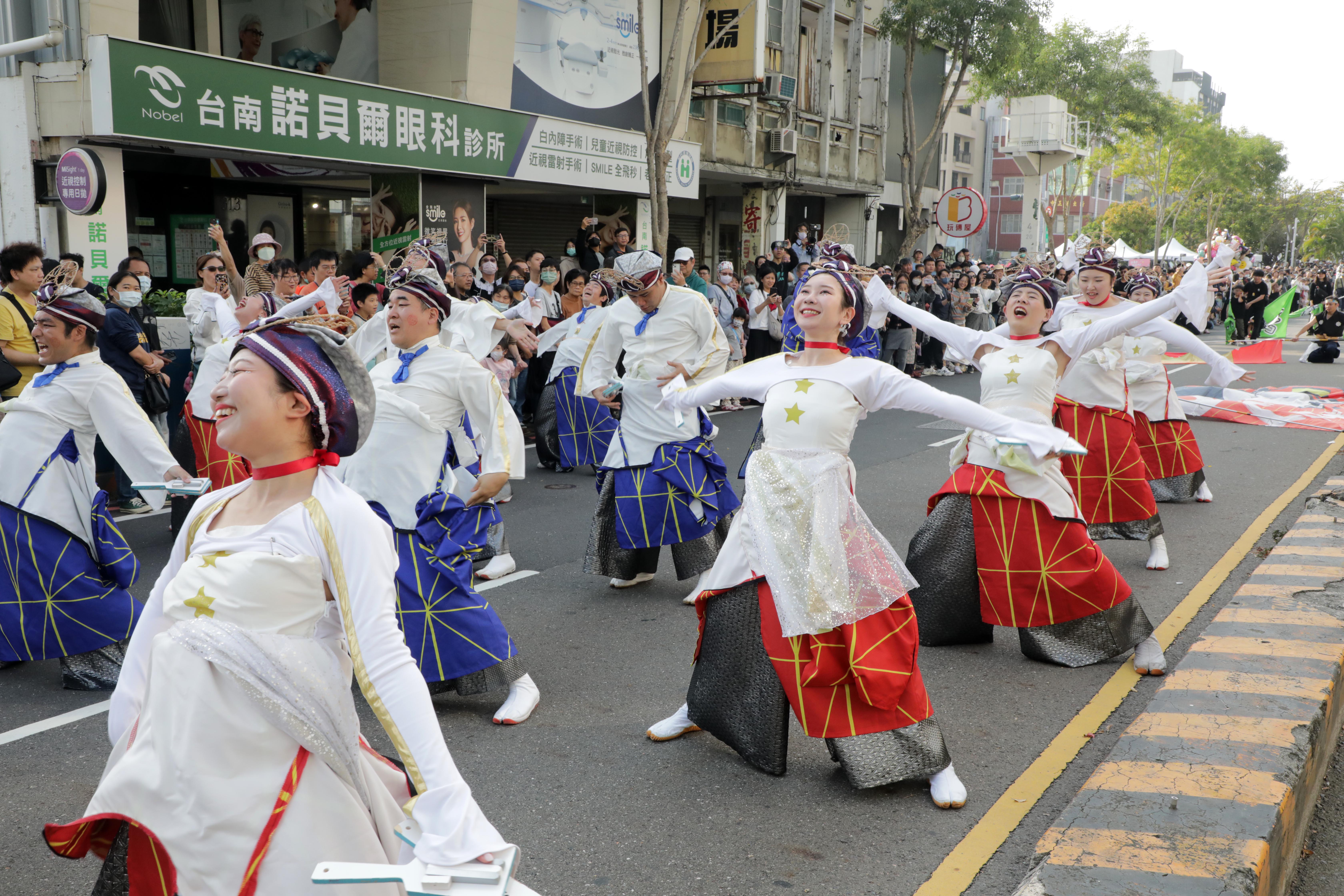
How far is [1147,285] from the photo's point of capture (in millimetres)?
8422

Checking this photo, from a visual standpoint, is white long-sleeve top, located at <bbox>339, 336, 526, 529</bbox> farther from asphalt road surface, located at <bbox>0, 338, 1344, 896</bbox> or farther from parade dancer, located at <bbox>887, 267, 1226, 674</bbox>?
parade dancer, located at <bbox>887, 267, 1226, 674</bbox>

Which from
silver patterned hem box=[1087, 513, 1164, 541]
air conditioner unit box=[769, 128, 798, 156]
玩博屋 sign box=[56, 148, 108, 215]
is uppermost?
air conditioner unit box=[769, 128, 798, 156]

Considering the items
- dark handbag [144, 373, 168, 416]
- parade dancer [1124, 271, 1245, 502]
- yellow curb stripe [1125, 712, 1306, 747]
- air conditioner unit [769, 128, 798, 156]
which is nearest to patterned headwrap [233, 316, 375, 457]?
yellow curb stripe [1125, 712, 1306, 747]

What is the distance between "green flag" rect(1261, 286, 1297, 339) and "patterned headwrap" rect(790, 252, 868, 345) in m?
23.4

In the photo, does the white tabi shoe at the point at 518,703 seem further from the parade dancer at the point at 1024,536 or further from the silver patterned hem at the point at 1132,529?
the silver patterned hem at the point at 1132,529

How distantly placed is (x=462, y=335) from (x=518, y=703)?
1.80 m

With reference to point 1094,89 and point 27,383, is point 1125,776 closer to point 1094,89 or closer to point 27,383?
point 27,383

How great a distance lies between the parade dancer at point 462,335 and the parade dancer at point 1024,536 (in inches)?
78.2

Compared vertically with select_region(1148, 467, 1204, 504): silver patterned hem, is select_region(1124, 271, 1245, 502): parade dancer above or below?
above

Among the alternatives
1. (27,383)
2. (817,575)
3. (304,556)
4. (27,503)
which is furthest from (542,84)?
(304,556)

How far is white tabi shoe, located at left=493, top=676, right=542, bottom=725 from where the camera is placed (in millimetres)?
4465

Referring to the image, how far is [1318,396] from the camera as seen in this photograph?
51.5ft

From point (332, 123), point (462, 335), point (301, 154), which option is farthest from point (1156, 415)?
point (332, 123)

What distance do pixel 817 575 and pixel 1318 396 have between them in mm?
14585
